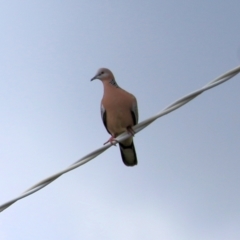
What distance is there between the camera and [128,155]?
5.62 meters

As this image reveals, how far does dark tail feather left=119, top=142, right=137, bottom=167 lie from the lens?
5.58m

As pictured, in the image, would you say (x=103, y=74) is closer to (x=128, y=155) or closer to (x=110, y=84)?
(x=110, y=84)

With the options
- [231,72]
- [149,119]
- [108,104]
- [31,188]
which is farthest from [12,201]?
[108,104]

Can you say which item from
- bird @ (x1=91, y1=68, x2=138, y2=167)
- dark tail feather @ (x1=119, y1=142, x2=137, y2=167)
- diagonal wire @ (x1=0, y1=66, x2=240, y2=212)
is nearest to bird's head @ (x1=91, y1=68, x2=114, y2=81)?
bird @ (x1=91, y1=68, x2=138, y2=167)

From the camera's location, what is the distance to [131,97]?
5.14 meters

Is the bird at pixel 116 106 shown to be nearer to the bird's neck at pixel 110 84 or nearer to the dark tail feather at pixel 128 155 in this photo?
the bird's neck at pixel 110 84

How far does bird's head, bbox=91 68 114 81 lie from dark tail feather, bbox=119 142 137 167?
0.79 m

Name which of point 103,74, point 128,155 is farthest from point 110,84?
point 128,155

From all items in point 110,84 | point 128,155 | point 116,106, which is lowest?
point 128,155

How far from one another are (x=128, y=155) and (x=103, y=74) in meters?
0.95

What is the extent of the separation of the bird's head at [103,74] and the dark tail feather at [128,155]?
0.79 metres

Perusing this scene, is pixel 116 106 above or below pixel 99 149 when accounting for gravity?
above

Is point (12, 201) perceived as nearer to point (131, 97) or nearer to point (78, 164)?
point (78, 164)

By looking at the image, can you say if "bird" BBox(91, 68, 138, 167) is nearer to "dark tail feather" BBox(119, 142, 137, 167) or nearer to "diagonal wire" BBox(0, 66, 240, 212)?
"dark tail feather" BBox(119, 142, 137, 167)
